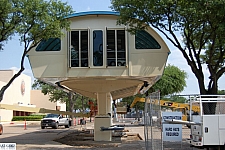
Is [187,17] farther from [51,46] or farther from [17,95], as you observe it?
[17,95]

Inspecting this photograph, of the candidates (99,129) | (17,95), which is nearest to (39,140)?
(99,129)

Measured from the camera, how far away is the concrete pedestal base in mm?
22688

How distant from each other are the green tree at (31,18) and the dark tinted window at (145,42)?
5.19 meters

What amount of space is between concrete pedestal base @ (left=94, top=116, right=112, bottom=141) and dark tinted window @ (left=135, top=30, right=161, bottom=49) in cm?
531

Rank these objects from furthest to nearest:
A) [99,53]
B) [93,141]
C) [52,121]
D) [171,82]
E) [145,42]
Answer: [171,82] < [52,121] < [93,141] < [145,42] < [99,53]

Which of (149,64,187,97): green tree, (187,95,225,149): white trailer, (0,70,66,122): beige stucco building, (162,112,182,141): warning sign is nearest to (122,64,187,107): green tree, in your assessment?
(149,64,187,97): green tree

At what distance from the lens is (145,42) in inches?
821

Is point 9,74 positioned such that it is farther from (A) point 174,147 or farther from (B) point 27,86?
(A) point 174,147

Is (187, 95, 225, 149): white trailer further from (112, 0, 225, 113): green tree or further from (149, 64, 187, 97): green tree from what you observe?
(149, 64, 187, 97): green tree

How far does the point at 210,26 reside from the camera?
15531 mm

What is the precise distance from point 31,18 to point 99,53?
601 centimetres

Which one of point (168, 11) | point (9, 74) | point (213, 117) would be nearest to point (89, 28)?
point (168, 11)

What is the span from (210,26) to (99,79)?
8.03 metres

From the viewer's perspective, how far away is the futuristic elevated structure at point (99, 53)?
20.4 m
